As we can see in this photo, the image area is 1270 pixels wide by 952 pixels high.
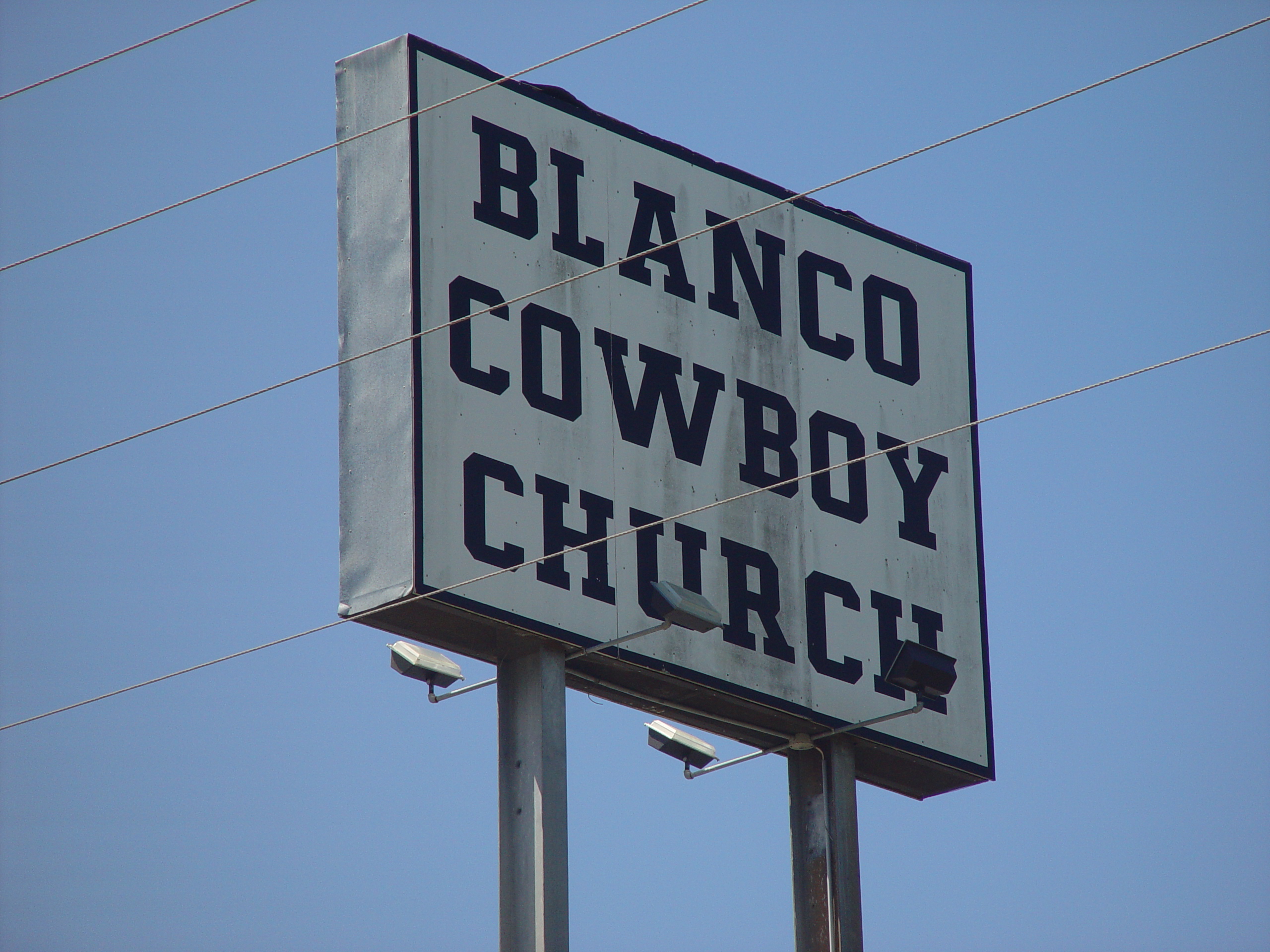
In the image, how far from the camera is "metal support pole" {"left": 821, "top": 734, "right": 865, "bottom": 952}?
17.7 m

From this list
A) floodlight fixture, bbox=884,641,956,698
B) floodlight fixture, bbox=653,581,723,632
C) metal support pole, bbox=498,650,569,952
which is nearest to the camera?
metal support pole, bbox=498,650,569,952

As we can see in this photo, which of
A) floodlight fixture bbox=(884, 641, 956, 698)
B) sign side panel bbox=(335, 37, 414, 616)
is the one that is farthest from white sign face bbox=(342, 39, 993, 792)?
floodlight fixture bbox=(884, 641, 956, 698)

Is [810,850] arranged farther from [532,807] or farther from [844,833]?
[532,807]

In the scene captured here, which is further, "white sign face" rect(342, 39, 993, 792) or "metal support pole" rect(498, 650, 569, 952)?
"white sign face" rect(342, 39, 993, 792)

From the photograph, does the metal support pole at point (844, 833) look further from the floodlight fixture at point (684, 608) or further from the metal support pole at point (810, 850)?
the floodlight fixture at point (684, 608)

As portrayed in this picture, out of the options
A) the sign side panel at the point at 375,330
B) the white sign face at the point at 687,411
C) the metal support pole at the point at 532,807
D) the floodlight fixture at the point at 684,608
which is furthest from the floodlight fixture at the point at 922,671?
the sign side panel at the point at 375,330

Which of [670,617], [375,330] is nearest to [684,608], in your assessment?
[670,617]

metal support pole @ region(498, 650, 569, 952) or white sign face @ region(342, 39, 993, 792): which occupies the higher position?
white sign face @ region(342, 39, 993, 792)

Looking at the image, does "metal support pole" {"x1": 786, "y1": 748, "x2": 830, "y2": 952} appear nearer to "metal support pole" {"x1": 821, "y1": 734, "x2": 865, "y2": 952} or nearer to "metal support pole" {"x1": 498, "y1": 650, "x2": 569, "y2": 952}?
"metal support pole" {"x1": 821, "y1": 734, "x2": 865, "y2": 952}

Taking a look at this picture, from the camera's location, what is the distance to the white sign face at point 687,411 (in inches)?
633

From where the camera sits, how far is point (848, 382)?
18.5m

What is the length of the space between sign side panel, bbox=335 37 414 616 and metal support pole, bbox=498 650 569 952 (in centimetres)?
107

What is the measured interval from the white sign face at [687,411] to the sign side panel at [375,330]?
2.7 inches

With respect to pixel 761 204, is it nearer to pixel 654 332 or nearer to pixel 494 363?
pixel 654 332
